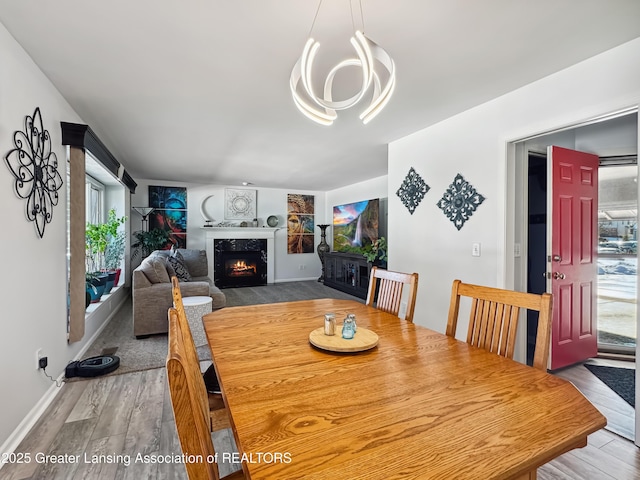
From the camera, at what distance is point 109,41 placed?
1830 millimetres

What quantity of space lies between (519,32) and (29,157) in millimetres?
3003

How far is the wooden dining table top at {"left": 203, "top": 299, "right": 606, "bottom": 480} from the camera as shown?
2.19 feet

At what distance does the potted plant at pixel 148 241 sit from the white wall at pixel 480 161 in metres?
4.64

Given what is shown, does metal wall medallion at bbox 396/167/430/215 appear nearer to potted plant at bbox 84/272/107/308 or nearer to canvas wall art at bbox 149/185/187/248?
potted plant at bbox 84/272/107/308

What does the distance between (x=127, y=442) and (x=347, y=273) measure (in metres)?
4.90

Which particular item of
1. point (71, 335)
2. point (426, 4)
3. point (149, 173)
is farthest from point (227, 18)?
point (149, 173)

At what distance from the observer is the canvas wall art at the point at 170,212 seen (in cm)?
646

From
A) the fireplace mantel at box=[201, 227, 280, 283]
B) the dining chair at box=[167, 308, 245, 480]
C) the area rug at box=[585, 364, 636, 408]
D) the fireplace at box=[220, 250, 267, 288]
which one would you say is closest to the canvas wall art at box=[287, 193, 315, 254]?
the fireplace mantel at box=[201, 227, 280, 283]

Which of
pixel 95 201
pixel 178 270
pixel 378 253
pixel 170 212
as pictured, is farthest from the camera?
pixel 170 212

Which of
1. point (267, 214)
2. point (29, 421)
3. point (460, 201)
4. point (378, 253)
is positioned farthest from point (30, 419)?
point (267, 214)

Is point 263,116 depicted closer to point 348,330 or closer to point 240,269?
Answer: point 348,330

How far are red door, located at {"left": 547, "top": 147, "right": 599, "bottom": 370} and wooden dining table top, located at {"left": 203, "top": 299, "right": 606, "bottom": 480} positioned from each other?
6.57 feet

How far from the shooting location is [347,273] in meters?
6.40

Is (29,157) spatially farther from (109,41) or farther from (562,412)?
(562,412)
